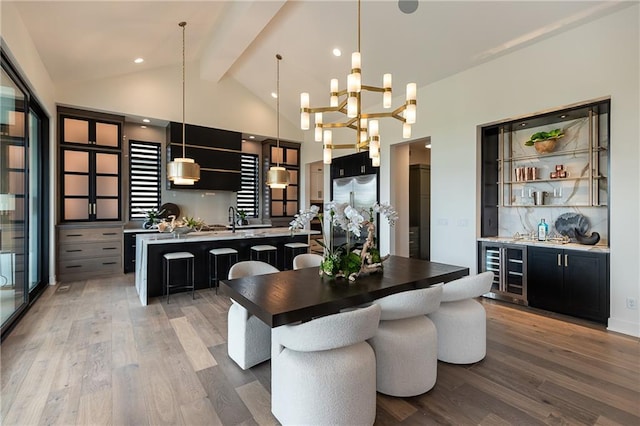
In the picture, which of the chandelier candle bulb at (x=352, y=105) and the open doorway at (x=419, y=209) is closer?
the chandelier candle bulb at (x=352, y=105)

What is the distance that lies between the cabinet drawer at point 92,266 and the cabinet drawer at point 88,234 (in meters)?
0.36

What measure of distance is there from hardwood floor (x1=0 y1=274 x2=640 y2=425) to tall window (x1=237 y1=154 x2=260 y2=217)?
Answer: 4.49 metres

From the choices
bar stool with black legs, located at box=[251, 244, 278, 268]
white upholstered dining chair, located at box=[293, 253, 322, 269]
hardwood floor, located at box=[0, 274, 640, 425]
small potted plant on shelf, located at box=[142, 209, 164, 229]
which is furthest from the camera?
small potted plant on shelf, located at box=[142, 209, 164, 229]

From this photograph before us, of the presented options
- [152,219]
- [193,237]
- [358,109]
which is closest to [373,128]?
[358,109]

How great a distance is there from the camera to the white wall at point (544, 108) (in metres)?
3.29

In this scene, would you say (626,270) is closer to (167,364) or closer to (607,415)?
(607,415)

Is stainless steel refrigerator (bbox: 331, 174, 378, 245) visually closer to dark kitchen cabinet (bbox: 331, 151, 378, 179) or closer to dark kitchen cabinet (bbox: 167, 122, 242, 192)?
dark kitchen cabinet (bbox: 331, 151, 378, 179)

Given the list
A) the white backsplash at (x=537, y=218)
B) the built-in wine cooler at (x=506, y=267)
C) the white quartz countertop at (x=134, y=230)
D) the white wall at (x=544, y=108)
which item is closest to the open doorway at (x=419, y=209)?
the white wall at (x=544, y=108)

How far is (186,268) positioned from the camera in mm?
4812

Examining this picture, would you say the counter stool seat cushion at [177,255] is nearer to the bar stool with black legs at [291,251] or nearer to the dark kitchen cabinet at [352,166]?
the bar stool with black legs at [291,251]

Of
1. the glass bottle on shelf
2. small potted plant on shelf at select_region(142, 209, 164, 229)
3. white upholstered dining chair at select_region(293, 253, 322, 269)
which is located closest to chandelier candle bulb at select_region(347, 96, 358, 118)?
white upholstered dining chair at select_region(293, 253, 322, 269)

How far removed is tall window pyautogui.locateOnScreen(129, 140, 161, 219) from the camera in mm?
6421

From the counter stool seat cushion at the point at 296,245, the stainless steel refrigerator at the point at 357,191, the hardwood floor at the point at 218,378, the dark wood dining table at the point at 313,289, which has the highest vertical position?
the stainless steel refrigerator at the point at 357,191

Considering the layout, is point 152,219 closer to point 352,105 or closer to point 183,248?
point 183,248
